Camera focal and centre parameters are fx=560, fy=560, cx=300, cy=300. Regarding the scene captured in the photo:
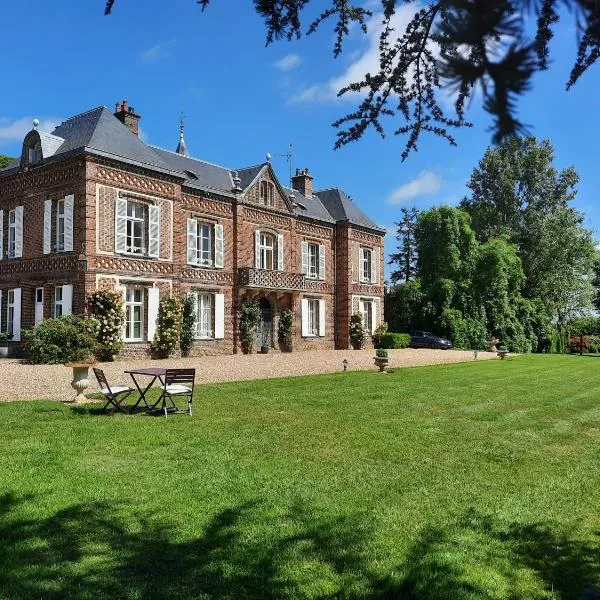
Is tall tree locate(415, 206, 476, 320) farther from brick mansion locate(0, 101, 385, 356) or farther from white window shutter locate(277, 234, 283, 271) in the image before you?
white window shutter locate(277, 234, 283, 271)

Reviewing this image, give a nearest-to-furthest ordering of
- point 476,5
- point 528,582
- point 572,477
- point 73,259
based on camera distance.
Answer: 1. point 476,5
2. point 528,582
3. point 572,477
4. point 73,259

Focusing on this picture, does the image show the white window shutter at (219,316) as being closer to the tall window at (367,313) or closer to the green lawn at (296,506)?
the tall window at (367,313)

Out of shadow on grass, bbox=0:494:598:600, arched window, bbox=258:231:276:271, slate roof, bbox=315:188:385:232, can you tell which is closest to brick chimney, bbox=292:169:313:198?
slate roof, bbox=315:188:385:232

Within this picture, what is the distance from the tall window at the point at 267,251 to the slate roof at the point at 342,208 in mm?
5826

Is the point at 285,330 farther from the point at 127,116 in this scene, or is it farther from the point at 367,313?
the point at 127,116

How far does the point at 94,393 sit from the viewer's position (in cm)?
1126

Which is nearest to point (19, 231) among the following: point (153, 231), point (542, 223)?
point (153, 231)

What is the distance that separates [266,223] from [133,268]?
8.22 m

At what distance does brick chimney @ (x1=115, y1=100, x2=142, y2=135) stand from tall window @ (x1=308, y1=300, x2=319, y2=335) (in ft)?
40.5

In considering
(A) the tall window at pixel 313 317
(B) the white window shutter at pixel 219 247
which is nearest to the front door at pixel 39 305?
(B) the white window shutter at pixel 219 247

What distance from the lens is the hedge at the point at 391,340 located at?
31969 millimetres

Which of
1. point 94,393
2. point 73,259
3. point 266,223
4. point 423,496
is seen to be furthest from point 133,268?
point 423,496

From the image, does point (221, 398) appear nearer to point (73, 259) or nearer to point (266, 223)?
point (73, 259)

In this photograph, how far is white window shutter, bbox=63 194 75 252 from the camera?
1950cm
